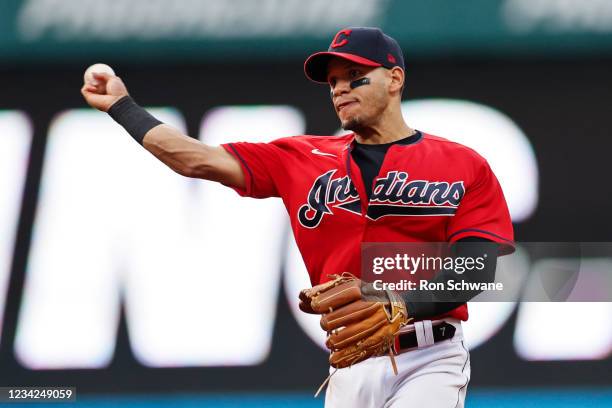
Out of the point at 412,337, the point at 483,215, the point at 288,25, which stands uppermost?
the point at 288,25

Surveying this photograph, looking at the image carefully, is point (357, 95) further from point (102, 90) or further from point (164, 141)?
point (102, 90)

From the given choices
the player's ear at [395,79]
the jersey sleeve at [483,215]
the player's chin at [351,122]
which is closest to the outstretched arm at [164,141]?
the player's chin at [351,122]

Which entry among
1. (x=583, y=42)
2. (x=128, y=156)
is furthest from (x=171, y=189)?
(x=583, y=42)

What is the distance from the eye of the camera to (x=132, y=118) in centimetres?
372

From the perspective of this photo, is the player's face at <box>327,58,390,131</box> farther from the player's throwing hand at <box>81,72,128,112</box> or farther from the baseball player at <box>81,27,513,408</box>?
the player's throwing hand at <box>81,72,128,112</box>

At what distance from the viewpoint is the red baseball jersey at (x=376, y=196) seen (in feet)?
12.1

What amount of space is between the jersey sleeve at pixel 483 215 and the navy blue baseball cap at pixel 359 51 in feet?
1.89

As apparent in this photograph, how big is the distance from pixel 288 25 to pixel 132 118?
3184 millimetres

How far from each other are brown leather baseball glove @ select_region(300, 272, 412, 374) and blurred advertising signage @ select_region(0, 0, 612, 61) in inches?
137

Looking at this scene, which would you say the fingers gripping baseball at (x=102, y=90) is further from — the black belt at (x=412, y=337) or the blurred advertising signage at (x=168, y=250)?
the blurred advertising signage at (x=168, y=250)

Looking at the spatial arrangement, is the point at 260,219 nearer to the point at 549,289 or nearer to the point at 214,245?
the point at 214,245

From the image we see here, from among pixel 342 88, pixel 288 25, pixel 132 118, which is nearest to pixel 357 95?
pixel 342 88

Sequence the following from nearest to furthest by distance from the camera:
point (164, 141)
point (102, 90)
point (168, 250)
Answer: point (164, 141) < point (102, 90) < point (168, 250)

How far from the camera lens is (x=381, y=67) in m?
3.92
